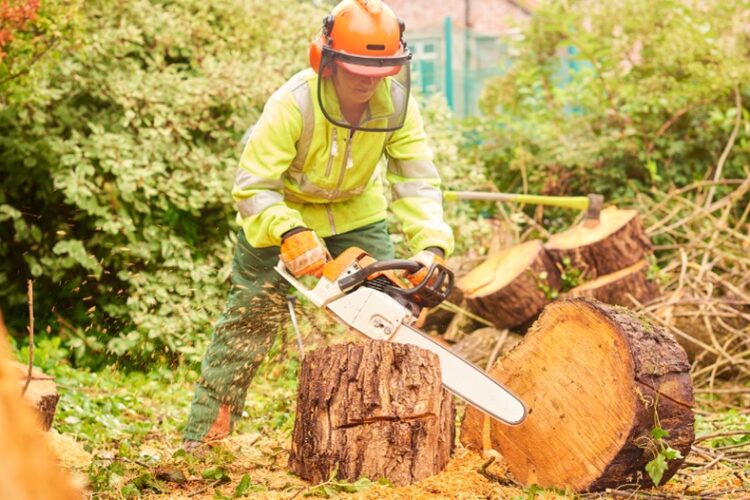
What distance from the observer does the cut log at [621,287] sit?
5.30 metres

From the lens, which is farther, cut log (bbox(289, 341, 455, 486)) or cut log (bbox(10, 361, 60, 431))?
cut log (bbox(10, 361, 60, 431))

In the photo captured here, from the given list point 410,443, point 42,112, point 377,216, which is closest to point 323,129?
point 377,216

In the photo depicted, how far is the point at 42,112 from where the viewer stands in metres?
5.69

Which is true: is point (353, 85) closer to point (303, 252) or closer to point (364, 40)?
point (364, 40)

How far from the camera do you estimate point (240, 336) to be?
149 inches

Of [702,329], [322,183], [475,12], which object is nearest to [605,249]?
[702,329]

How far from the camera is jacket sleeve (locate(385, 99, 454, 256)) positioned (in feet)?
11.8

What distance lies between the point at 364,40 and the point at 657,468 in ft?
5.63

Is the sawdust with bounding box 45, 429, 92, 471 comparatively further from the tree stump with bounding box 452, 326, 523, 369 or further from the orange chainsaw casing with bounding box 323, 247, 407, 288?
the tree stump with bounding box 452, 326, 523, 369

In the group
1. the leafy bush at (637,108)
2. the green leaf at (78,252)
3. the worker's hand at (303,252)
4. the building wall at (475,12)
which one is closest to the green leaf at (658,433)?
the worker's hand at (303,252)

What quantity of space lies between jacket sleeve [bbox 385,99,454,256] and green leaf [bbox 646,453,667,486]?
3.87ft

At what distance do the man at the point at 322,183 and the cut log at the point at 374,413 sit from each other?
16.0 inches

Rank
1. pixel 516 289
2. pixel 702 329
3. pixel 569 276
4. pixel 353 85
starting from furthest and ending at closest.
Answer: pixel 702 329, pixel 569 276, pixel 516 289, pixel 353 85

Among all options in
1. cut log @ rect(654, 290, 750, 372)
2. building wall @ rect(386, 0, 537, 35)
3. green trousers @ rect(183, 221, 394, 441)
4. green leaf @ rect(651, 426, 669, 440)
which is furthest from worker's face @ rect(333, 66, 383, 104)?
building wall @ rect(386, 0, 537, 35)
